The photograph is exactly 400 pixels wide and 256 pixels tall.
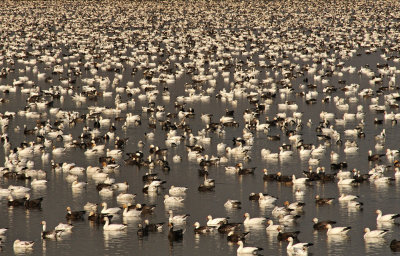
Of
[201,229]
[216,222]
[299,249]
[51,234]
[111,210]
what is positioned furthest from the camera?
[111,210]

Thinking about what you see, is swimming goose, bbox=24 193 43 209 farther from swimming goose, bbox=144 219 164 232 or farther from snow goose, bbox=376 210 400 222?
snow goose, bbox=376 210 400 222

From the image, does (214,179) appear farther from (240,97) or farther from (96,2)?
(96,2)

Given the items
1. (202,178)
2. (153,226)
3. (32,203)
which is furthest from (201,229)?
(202,178)

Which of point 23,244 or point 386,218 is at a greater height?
point 386,218

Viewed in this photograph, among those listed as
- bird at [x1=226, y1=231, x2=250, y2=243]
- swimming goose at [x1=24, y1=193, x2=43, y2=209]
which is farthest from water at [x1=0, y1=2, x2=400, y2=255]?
swimming goose at [x1=24, y1=193, x2=43, y2=209]

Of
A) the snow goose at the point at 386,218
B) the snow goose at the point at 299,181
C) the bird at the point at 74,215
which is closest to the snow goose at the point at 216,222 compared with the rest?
the bird at the point at 74,215

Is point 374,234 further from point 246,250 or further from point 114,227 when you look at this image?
point 114,227

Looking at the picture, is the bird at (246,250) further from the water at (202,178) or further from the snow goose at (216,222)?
the snow goose at (216,222)

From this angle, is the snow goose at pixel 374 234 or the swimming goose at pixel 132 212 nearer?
the snow goose at pixel 374 234

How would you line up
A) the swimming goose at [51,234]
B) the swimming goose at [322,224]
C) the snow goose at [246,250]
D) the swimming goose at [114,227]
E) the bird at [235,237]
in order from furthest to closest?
the swimming goose at [114,227]
the swimming goose at [51,234]
the swimming goose at [322,224]
the bird at [235,237]
the snow goose at [246,250]

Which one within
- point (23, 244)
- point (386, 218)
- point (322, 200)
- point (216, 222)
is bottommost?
point (23, 244)

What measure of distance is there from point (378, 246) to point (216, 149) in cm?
2294

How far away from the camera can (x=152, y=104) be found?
261ft

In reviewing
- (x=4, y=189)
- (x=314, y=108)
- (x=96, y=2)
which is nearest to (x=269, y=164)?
(x=4, y=189)
